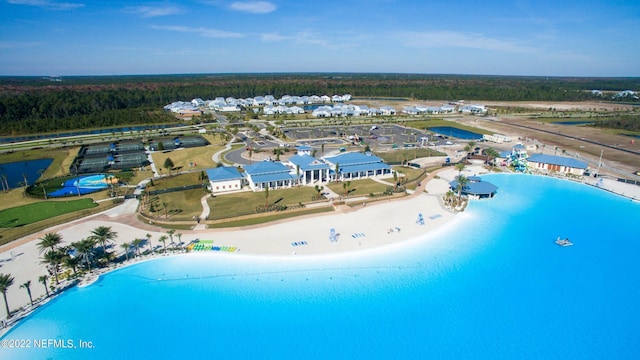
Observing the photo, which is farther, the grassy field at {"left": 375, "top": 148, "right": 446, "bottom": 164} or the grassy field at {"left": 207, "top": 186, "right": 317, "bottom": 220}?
the grassy field at {"left": 375, "top": 148, "right": 446, "bottom": 164}

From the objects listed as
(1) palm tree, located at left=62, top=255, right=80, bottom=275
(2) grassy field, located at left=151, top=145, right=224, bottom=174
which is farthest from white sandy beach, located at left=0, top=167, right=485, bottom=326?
(2) grassy field, located at left=151, top=145, right=224, bottom=174

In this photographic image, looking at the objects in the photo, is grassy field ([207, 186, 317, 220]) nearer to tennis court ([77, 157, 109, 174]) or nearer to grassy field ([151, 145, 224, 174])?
grassy field ([151, 145, 224, 174])

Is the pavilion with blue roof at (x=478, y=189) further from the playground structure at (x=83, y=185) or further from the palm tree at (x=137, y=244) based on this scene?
the playground structure at (x=83, y=185)

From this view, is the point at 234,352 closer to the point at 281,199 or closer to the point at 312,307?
the point at 312,307

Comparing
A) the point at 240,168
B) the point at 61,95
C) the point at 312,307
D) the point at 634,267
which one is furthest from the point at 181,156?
the point at 61,95

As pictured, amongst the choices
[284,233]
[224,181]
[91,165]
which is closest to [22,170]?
[91,165]

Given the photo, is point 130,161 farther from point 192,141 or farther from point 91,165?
point 192,141
